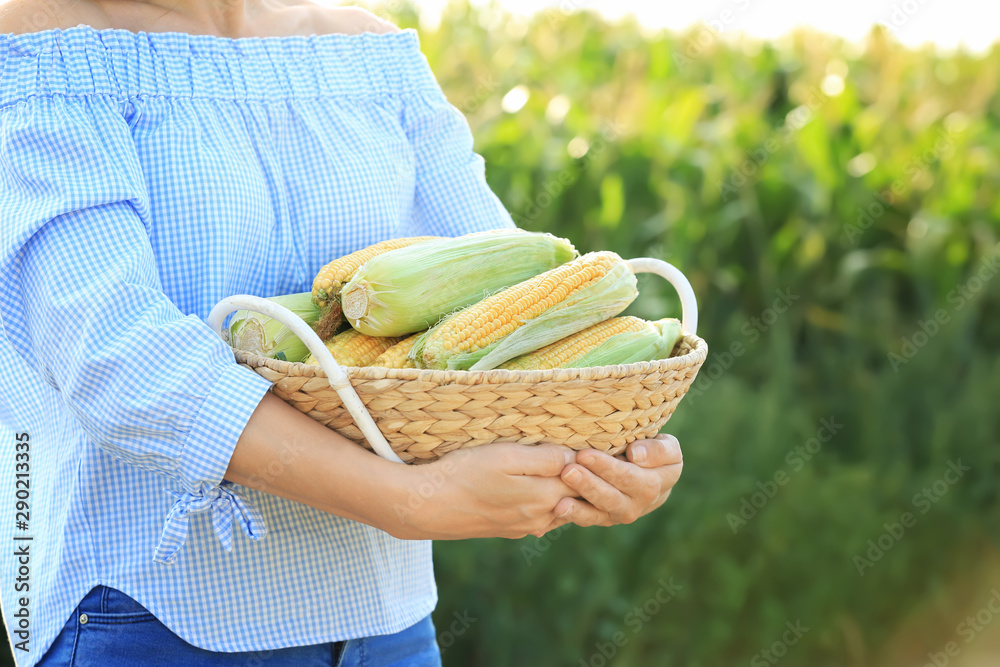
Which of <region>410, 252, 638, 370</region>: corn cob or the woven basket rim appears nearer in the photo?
the woven basket rim

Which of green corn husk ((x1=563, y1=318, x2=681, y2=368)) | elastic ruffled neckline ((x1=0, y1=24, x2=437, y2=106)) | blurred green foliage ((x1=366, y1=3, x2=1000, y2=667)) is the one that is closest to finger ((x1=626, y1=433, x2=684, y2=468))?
green corn husk ((x1=563, y1=318, x2=681, y2=368))

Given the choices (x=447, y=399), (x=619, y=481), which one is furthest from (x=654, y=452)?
(x=447, y=399)

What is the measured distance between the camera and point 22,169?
1.07 meters

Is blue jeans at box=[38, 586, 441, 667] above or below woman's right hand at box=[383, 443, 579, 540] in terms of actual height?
below

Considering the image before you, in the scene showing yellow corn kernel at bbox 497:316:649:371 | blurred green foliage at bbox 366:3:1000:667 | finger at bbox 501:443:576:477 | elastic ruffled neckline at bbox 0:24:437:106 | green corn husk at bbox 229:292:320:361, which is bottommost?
blurred green foliage at bbox 366:3:1000:667

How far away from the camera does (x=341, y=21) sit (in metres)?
1.47

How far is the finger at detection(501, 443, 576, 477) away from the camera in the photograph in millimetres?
1053

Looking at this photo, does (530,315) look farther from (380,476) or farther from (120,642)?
(120,642)

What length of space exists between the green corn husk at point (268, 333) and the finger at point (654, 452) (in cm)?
43

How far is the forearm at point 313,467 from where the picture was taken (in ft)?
3.40

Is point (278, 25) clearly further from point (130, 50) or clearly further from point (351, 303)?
point (351, 303)

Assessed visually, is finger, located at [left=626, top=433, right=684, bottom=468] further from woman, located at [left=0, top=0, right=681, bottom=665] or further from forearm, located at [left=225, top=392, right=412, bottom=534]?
forearm, located at [left=225, top=392, right=412, bottom=534]

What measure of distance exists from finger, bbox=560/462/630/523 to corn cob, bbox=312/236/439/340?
1.17ft

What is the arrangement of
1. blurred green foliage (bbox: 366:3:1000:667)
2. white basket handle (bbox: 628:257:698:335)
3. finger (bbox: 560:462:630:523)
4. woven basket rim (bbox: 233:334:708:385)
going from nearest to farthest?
woven basket rim (bbox: 233:334:708:385)
finger (bbox: 560:462:630:523)
white basket handle (bbox: 628:257:698:335)
blurred green foliage (bbox: 366:3:1000:667)
